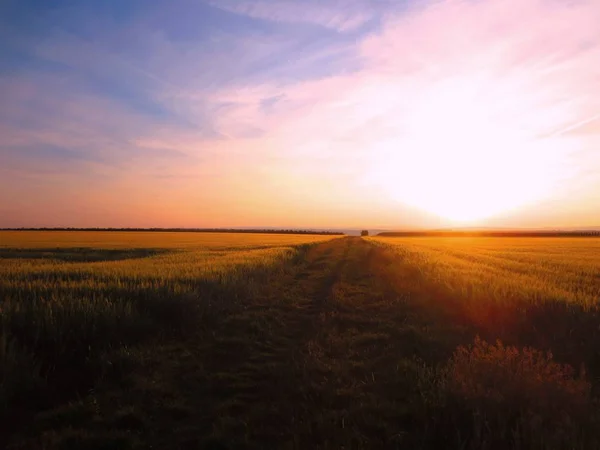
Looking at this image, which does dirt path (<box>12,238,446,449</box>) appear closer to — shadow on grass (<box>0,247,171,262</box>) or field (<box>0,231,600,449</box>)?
field (<box>0,231,600,449</box>)

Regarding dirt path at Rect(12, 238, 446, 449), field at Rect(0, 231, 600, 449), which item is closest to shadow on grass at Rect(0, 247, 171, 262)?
field at Rect(0, 231, 600, 449)

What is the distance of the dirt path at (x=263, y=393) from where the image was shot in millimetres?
4645

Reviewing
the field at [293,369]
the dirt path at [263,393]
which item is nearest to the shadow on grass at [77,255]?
the field at [293,369]

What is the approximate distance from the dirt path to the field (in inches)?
1.0

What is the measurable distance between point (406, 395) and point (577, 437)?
81.5 inches

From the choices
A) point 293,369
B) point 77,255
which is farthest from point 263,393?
point 77,255

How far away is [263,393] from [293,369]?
0.90 meters

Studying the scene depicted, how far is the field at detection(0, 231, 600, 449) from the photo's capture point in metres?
4.64

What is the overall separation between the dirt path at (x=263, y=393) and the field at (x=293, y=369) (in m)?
0.03

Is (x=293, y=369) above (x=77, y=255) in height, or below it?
below

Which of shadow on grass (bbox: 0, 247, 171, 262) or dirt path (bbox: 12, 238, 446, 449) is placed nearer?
dirt path (bbox: 12, 238, 446, 449)

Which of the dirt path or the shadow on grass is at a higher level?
the shadow on grass

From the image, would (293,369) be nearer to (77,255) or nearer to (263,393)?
(263,393)

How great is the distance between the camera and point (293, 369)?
6664mm
